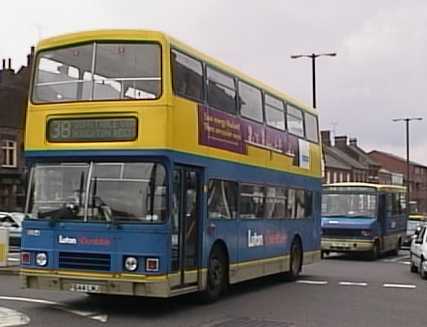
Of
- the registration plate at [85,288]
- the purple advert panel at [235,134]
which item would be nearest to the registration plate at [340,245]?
the purple advert panel at [235,134]

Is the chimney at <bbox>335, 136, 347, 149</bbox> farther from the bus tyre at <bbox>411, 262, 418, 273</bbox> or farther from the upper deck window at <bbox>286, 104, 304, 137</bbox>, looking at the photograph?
the upper deck window at <bbox>286, 104, 304, 137</bbox>

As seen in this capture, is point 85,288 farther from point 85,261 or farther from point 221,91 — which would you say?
point 221,91

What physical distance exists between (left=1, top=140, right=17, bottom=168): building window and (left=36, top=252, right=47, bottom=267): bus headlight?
43116mm

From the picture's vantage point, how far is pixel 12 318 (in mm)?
12438

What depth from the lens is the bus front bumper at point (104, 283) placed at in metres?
12.6

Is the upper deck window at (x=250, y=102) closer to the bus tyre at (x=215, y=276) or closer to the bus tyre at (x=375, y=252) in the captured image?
the bus tyre at (x=215, y=276)

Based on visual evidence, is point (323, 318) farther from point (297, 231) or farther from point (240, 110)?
point (297, 231)

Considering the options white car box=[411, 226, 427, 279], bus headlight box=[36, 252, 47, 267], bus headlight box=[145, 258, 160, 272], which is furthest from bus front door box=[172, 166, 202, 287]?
white car box=[411, 226, 427, 279]

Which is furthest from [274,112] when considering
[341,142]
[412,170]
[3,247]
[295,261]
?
[412,170]

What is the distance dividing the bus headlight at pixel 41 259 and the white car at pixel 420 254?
1235 cm

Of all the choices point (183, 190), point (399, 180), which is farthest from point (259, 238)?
point (399, 180)

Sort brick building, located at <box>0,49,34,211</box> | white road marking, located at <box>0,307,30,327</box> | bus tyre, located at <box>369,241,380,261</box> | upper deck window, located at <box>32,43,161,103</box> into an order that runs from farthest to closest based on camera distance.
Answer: brick building, located at <box>0,49,34,211</box>, bus tyre, located at <box>369,241,380,261</box>, upper deck window, located at <box>32,43,161,103</box>, white road marking, located at <box>0,307,30,327</box>

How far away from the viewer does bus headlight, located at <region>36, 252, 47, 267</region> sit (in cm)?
1320

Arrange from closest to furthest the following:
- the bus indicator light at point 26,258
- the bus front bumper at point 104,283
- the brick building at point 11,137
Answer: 1. the bus front bumper at point 104,283
2. the bus indicator light at point 26,258
3. the brick building at point 11,137
